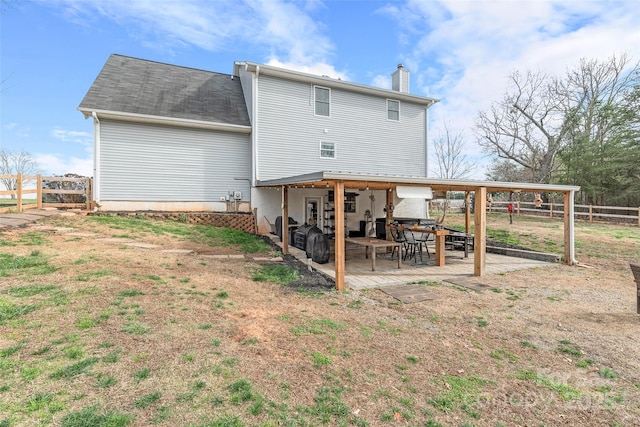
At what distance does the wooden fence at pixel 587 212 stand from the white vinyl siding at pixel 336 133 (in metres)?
11.2

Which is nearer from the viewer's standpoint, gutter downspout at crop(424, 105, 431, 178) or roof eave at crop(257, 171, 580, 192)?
roof eave at crop(257, 171, 580, 192)

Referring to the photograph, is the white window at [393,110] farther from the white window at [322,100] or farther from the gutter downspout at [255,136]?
the gutter downspout at [255,136]

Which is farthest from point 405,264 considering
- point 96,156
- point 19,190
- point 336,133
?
point 19,190

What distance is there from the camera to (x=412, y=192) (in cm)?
692

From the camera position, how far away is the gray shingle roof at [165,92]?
10.8m

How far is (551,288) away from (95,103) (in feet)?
45.6

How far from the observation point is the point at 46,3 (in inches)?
326

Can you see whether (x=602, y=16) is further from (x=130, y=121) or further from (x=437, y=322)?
(x=130, y=121)

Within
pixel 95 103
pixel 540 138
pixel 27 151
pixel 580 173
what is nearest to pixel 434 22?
pixel 95 103

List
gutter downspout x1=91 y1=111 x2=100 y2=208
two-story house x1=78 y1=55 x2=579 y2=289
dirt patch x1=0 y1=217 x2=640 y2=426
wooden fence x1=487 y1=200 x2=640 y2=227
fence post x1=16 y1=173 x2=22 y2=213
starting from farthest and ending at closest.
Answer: wooden fence x1=487 y1=200 x2=640 y2=227 < two-story house x1=78 y1=55 x2=579 y2=289 < gutter downspout x1=91 y1=111 x2=100 y2=208 < fence post x1=16 y1=173 x2=22 y2=213 < dirt patch x1=0 y1=217 x2=640 y2=426

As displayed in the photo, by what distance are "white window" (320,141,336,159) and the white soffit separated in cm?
614

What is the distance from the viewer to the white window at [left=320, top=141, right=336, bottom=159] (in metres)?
12.5

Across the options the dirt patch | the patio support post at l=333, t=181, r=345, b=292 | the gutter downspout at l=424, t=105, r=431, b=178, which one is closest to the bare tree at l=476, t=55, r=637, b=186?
the gutter downspout at l=424, t=105, r=431, b=178

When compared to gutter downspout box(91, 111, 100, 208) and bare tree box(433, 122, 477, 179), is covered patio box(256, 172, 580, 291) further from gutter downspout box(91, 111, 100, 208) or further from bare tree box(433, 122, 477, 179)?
bare tree box(433, 122, 477, 179)
